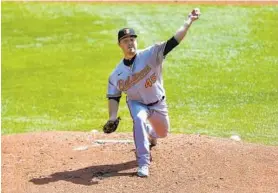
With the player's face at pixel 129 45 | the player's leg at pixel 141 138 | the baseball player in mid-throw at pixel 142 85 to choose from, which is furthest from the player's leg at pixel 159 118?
the player's face at pixel 129 45

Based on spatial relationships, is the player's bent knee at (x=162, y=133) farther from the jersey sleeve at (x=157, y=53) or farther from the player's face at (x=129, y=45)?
the player's face at (x=129, y=45)

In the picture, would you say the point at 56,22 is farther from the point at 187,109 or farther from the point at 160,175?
the point at 160,175

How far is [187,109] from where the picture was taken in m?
12.6

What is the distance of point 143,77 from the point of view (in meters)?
7.56

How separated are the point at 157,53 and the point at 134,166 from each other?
1438mm

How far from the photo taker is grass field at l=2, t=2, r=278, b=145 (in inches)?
474

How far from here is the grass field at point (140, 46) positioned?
474 inches

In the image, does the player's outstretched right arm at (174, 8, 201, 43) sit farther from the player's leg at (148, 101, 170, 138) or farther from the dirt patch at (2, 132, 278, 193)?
the dirt patch at (2, 132, 278, 193)

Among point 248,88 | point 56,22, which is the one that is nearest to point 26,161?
point 248,88

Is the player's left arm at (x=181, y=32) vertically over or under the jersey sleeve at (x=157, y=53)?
over

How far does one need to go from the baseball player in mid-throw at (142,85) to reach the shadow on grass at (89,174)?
1.40 feet

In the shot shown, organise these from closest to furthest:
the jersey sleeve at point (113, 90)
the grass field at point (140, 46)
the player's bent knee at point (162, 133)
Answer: the jersey sleeve at point (113, 90) < the player's bent knee at point (162, 133) < the grass field at point (140, 46)

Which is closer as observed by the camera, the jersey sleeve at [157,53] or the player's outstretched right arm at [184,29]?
the player's outstretched right arm at [184,29]

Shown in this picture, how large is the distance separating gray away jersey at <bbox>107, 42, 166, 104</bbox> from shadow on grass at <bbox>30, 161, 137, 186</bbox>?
2.83 feet
